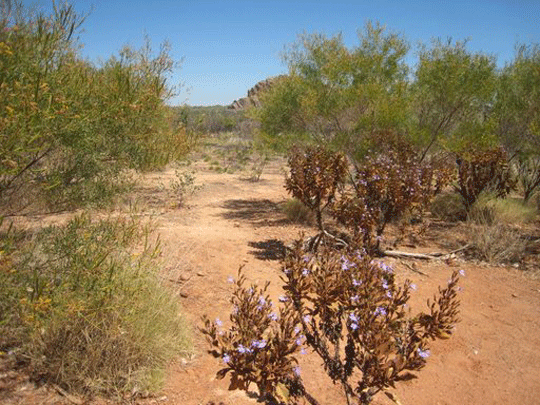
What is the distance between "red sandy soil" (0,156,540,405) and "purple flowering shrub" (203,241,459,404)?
1.20m

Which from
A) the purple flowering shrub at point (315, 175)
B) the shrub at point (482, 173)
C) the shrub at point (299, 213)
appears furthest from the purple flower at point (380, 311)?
the shrub at point (482, 173)

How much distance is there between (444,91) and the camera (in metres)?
9.23

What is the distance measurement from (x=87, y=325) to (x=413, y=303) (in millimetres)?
4105

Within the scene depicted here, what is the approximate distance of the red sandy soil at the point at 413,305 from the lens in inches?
137

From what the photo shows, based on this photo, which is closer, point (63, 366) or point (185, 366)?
point (63, 366)

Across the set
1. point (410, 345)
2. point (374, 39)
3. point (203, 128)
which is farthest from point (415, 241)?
point (203, 128)

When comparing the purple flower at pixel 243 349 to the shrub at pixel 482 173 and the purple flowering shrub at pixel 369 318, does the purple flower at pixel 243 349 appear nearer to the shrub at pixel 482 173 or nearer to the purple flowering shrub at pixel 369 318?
the purple flowering shrub at pixel 369 318

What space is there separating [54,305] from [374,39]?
30.4 ft

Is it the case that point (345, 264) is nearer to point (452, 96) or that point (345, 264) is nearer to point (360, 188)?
point (360, 188)

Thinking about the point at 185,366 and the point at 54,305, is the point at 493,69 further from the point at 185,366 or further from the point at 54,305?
the point at 54,305

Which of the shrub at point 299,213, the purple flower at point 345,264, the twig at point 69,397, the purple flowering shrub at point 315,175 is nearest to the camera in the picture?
the purple flower at point 345,264

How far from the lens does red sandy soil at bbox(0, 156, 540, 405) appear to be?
348 cm

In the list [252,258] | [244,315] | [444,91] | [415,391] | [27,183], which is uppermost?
[444,91]

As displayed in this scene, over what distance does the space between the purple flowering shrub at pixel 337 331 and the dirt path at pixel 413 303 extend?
1.19 m
